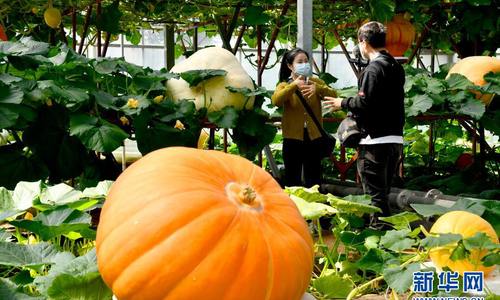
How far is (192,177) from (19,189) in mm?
693

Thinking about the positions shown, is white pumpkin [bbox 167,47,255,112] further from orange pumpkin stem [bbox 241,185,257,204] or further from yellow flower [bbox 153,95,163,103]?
orange pumpkin stem [bbox 241,185,257,204]

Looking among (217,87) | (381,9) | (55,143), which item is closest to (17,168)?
(55,143)

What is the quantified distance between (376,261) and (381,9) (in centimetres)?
268

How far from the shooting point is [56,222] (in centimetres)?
152

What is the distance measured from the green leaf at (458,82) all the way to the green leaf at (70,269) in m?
2.95

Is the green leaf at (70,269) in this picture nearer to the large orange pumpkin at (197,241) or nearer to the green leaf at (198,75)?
the large orange pumpkin at (197,241)

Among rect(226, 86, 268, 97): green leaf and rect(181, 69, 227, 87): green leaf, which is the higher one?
rect(181, 69, 227, 87): green leaf

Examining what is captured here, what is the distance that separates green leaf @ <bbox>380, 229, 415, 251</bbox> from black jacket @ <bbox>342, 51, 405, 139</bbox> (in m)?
1.14

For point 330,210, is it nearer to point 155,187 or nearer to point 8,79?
point 155,187

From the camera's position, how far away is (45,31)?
17.2ft

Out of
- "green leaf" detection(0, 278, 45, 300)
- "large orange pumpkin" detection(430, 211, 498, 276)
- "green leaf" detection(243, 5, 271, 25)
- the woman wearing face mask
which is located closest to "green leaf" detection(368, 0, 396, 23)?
"green leaf" detection(243, 5, 271, 25)

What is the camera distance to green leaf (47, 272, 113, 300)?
49.1 inches

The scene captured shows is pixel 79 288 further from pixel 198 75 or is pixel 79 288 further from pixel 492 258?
pixel 198 75

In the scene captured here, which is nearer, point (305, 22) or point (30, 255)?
point (30, 255)
